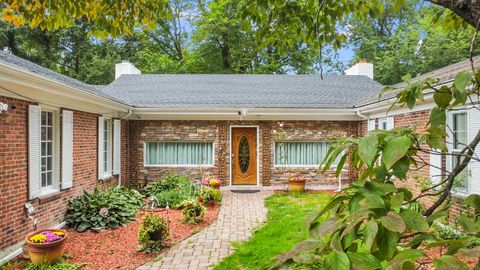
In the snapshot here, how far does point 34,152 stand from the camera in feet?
20.3

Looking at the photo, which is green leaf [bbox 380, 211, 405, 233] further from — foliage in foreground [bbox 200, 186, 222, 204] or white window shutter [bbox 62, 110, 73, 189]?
foliage in foreground [bbox 200, 186, 222, 204]

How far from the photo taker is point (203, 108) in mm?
11414

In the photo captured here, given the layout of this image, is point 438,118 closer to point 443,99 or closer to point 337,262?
point 443,99

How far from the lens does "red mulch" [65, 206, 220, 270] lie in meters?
5.36

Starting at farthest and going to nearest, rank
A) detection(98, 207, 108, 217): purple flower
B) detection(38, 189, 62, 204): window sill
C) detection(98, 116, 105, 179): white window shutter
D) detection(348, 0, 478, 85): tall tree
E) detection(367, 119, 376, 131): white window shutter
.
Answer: detection(348, 0, 478, 85): tall tree, detection(367, 119, 376, 131): white window shutter, detection(98, 116, 105, 179): white window shutter, detection(98, 207, 108, 217): purple flower, detection(38, 189, 62, 204): window sill

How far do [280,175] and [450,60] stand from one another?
16.7 metres

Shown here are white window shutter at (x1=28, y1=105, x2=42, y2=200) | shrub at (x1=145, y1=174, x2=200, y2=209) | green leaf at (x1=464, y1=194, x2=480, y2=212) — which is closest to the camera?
green leaf at (x1=464, y1=194, x2=480, y2=212)

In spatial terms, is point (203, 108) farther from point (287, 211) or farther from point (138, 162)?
point (287, 211)

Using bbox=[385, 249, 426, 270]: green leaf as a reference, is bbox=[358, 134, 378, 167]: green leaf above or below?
above

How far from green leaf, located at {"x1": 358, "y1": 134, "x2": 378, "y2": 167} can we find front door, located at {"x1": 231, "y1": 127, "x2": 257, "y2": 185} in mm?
11644

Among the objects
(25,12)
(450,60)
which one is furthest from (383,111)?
(450,60)

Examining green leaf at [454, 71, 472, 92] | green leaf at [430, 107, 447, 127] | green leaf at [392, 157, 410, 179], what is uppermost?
green leaf at [454, 71, 472, 92]

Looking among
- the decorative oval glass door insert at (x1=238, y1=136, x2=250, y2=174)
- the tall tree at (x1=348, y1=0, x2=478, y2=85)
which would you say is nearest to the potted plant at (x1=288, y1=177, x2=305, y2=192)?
the decorative oval glass door insert at (x1=238, y1=136, x2=250, y2=174)

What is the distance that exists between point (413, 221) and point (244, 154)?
11.8 meters
